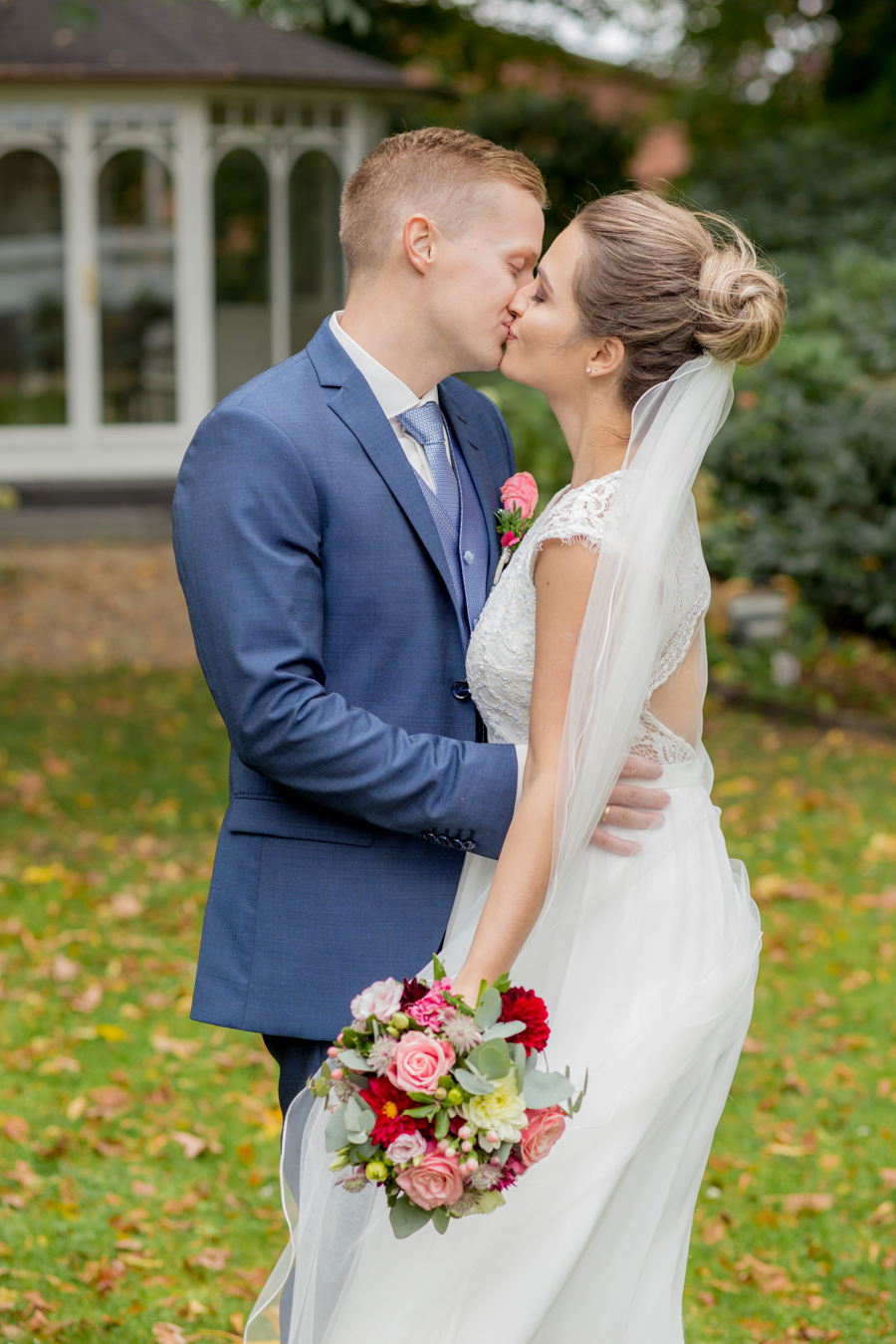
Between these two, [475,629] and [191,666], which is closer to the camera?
[475,629]

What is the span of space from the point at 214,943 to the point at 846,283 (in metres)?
9.21

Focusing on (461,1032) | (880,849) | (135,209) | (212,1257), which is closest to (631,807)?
(461,1032)

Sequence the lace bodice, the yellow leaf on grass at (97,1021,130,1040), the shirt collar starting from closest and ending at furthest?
the lace bodice → the shirt collar → the yellow leaf on grass at (97,1021,130,1040)

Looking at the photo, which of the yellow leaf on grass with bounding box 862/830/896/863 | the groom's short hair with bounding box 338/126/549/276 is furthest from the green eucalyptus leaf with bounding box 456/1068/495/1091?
the yellow leaf on grass with bounding box 862/830/896/863

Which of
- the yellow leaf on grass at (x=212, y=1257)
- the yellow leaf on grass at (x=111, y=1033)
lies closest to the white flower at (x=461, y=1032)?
the yellow leaf on grass at (x=212, y=1257)

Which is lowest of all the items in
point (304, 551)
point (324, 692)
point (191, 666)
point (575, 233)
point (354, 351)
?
point (191, 666)

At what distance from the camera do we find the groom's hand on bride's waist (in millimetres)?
2461

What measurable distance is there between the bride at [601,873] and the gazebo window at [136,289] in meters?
13.0

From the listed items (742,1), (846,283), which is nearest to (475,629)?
(846,283)

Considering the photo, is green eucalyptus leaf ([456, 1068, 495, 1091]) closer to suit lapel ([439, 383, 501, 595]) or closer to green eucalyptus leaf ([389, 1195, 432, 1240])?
green eucalyptus leaf ([389, 1195, 432, 1240])

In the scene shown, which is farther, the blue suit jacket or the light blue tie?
the light blue tie

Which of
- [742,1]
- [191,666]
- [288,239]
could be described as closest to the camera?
[191,666]

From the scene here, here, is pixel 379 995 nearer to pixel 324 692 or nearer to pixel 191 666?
pixel 324 692

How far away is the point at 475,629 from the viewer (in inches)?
A: 98.5
